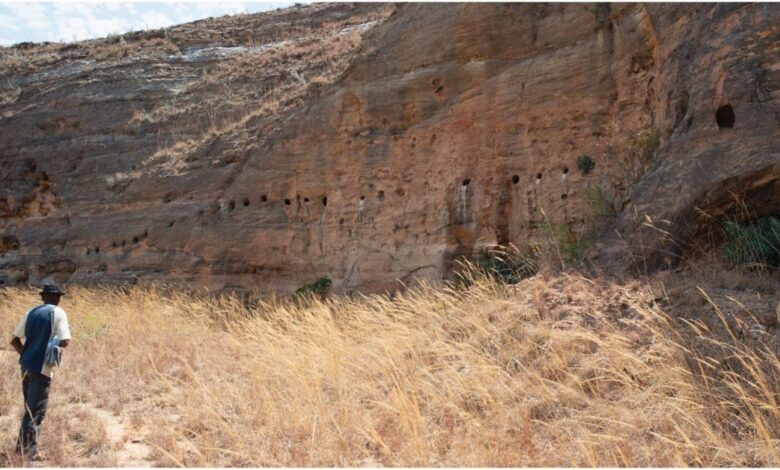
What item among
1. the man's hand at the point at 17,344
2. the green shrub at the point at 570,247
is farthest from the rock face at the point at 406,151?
the man's hand at the point at 17,344

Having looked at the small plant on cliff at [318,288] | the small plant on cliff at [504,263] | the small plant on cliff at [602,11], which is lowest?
the small plant on cliff at [318,288]

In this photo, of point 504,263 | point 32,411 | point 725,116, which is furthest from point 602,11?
point 32,411

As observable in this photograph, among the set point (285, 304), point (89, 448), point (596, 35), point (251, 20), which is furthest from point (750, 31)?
point (251, 20)

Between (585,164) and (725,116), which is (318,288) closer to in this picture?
(585,164)

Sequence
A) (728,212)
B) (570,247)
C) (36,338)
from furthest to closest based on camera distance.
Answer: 1. (570,247)
2. (728,212)
3. (36,338)

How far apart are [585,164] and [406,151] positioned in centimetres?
A: 407

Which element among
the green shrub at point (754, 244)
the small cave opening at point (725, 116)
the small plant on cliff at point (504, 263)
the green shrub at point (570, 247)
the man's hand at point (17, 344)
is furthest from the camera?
the small plant on cliff at point (504, 263)

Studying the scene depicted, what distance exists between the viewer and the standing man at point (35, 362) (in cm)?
479

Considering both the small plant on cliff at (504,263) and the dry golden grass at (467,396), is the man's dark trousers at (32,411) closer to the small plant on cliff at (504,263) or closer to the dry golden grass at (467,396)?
the dry golden grass at (467,396)

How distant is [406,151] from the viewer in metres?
12.9

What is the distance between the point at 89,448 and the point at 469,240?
794 cm

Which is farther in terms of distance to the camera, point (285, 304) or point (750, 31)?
point (285, 304)

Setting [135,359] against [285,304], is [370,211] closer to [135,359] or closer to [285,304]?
[285,304]

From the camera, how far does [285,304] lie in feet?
43.2
